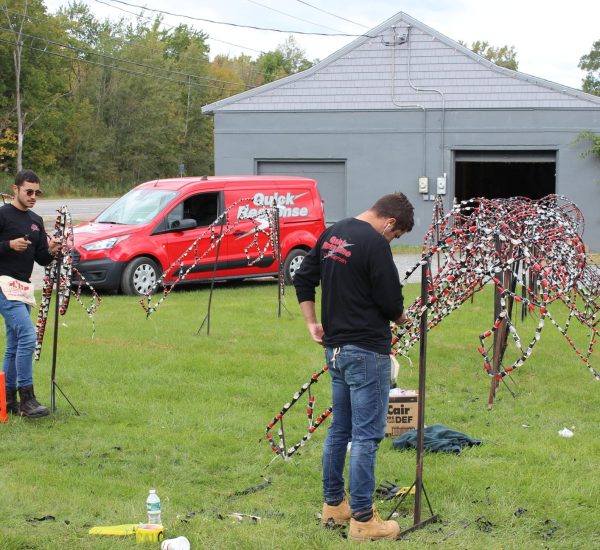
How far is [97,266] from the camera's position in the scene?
576 inches

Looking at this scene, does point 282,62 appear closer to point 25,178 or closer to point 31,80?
point 31,80

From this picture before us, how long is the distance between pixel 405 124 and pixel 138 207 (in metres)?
10.3

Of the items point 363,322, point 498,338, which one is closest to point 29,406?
point 363,322

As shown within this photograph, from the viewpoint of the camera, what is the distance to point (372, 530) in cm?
481

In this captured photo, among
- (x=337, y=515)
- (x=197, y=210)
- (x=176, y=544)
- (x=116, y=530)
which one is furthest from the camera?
(x=197, y=210)

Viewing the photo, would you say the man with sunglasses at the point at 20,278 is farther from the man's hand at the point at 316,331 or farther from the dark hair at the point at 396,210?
the dark hair at the point at 396,210

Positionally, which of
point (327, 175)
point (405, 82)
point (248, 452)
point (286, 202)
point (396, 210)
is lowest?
point (248, 452)

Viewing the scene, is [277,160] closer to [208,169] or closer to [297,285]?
[297,285]

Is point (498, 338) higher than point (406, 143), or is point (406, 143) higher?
point (406, 143)

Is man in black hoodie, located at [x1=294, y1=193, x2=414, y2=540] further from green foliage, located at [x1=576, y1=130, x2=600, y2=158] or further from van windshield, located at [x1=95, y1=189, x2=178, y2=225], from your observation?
green foliage, located at [x1=576, y1=130, x2=600, y2=158]

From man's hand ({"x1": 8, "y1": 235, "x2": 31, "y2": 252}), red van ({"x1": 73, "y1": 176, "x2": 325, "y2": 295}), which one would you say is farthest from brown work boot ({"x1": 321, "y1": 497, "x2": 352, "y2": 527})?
red van ({"x1": 73, "y1": 176, "x2": 325, "y2": 295})

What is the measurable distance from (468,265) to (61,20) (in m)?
59.5

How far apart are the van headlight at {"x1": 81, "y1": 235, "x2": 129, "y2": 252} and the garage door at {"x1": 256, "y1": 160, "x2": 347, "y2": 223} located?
34.2ft

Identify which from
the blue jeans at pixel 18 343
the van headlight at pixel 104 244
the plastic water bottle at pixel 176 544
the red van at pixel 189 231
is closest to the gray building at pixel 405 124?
the red van at pixel 189 231
